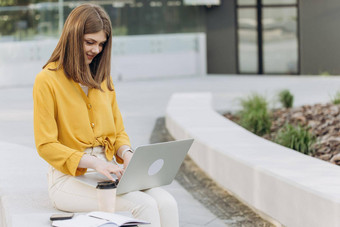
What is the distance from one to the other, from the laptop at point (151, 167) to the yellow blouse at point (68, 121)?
0.57 feet

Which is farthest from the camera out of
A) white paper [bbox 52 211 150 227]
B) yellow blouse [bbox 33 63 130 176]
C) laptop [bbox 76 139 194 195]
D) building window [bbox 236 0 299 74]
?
building window [bbox 236 0 299 74]

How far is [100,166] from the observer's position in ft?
12.2

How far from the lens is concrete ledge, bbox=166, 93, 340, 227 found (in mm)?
4445

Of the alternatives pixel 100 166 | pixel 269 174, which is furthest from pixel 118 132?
pixel 269 174

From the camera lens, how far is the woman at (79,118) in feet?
12.4

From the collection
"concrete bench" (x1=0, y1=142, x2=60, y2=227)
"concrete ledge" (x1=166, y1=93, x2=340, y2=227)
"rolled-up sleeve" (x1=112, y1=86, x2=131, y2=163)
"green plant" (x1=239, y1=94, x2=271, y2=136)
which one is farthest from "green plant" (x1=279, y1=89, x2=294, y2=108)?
"rolled-up sleeve" (x1=112, y1=86, x2=131, y2=163)

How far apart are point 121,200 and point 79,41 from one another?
0.91 meters

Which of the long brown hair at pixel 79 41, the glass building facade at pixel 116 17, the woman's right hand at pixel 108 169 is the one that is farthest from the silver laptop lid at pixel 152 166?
the glass building facade at pixel 116 17

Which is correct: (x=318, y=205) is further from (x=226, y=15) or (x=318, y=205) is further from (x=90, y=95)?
(x=226, y=15)

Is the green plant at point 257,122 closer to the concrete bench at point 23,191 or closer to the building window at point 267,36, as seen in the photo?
the concrete bench at point 23,191

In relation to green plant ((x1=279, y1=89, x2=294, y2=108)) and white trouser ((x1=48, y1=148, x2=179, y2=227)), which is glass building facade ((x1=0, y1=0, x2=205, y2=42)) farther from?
white trouser ((x1=48, y1=148, x2=179, y2=227))

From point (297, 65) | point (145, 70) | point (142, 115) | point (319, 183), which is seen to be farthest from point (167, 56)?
point (319, 183)

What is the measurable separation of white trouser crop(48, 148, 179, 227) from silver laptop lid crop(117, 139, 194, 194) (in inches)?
2.2

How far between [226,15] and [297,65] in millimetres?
2929
